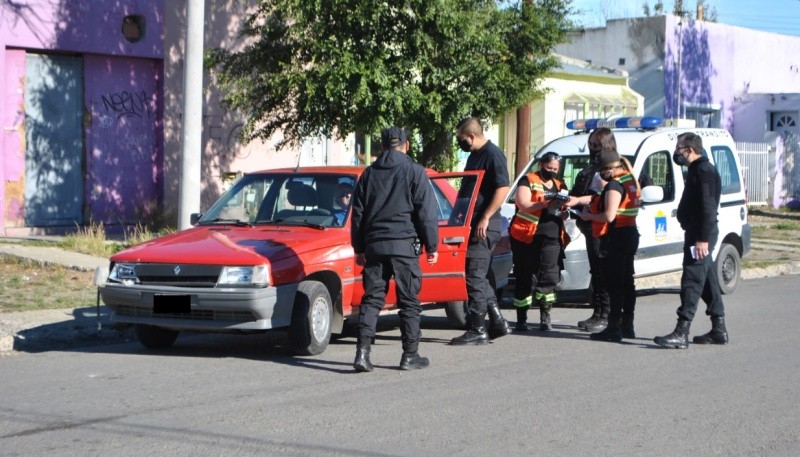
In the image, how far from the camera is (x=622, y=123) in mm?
13570

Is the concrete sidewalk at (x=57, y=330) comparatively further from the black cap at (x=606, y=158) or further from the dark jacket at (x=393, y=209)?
the black cap at (x=606, y=158)

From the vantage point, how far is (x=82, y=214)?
1841 centimetres

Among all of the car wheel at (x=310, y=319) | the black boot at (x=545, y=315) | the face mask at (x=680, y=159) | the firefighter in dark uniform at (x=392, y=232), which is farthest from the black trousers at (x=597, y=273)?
the car wheel at (x=310, y=319)

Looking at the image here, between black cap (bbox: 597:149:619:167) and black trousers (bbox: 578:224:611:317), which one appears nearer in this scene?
black cap (bbox: 597:149:619:167)

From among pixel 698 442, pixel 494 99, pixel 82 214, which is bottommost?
pixel 698 442

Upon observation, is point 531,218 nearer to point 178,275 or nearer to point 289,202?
point 289,202

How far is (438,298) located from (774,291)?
639 centimetres

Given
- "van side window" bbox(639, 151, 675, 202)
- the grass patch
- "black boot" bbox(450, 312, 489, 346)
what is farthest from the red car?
"van side window" bbox(639, 151, 675, 202)

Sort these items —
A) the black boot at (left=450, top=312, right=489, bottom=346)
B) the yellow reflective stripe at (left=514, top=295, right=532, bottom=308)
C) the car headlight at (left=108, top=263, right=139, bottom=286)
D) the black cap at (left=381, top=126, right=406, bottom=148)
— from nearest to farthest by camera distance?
the black cap at (left=381, top=126, right=406, bottom=148) < the car headlight at (left=108, top=263, right=139, bottom=286) < the black boot at (left=450, top=312, right=489, bottom=346) < the yellow reflective stripe at (left=514, top=295, right=532, bottom=308)

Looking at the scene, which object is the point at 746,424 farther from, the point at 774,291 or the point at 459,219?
the point at 774,291

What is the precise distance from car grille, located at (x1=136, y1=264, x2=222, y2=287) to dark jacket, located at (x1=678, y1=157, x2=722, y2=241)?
12.9 ft

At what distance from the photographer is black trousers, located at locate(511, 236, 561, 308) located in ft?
34.1

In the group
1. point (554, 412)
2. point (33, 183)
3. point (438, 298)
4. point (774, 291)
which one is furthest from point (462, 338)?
point (33, 183)

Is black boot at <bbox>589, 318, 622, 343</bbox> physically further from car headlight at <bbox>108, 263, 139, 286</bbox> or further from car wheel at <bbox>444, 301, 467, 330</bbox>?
car headlight at <bbox>108, 263, 139, 286</bbox>
